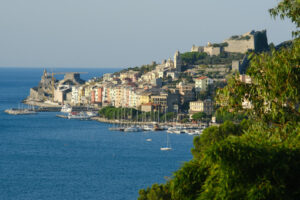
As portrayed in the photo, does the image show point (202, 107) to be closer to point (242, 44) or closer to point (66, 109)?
point (66, 109)

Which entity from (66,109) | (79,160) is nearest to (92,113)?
(66,109)

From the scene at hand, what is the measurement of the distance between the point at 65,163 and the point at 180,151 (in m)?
5.54

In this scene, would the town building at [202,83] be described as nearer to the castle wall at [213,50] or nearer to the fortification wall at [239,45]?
the fortification wall at [239,45]

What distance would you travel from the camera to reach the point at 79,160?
27.7 meters

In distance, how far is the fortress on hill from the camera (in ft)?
200

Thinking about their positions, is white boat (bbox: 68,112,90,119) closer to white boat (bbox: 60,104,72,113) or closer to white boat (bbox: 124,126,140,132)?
white boat (bbox: 60,104,72,113)

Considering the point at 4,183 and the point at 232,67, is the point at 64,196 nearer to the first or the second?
→ the point at 4,183

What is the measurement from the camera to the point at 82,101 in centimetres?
6075

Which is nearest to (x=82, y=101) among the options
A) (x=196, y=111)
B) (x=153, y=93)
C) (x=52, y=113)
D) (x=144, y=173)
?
(x=52, y=113)

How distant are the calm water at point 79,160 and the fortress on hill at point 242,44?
20.4m

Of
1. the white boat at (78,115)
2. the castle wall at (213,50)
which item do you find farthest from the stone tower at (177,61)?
the white boat at (78,115)

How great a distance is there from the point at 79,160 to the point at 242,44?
3636 centimetres

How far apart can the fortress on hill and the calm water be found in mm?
20425

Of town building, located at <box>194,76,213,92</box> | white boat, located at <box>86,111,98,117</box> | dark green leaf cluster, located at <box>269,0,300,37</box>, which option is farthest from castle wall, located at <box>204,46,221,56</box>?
dark green leaf cluster, located at <box>269,0,300,37</box>
